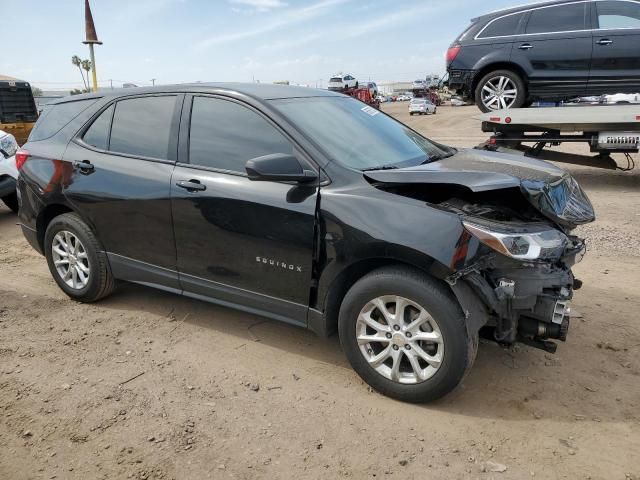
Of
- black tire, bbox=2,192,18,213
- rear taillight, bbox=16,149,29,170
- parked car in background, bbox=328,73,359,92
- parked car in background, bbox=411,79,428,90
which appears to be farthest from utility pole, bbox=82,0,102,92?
parked car in background, bbox=411,79,428,90

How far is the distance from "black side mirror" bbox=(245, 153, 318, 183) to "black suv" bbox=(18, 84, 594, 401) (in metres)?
0.01

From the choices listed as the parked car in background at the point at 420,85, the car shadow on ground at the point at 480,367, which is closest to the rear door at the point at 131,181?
the car shadow on ground at the point at 480,367

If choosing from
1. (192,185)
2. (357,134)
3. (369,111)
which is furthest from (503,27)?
(192,185)

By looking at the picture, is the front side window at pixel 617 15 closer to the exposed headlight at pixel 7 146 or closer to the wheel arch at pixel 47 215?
the wheel arch at pixel 47 215

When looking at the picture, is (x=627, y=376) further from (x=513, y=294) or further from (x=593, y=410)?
(x=513, y=294)

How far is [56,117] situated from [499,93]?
7477 mm

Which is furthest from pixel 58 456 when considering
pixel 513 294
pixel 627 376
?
pixel 627 376

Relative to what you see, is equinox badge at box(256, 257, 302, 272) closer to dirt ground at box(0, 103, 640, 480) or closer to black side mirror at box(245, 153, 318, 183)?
black side mirror at box(245, 153, 318, 183)

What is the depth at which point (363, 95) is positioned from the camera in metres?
34.6

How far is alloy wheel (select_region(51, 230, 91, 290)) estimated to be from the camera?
427cm

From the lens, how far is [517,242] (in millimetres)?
2670

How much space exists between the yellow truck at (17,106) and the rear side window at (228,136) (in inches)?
493

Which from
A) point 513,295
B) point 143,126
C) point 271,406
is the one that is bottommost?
point 271,406

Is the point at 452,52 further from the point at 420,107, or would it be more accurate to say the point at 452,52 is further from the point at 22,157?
the point at 420,107
